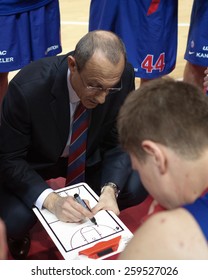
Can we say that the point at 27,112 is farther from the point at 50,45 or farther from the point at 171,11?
the point at 171,11

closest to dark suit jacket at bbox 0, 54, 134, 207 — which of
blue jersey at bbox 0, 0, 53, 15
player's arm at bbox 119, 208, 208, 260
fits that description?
blue jersey at bbox 0, 0, 53, 15

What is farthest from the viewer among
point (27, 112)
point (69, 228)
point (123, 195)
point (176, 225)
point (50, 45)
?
point (50, 45)

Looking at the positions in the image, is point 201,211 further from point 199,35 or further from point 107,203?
point 199,35

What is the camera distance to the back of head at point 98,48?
166 cm

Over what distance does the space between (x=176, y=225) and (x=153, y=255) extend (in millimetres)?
78

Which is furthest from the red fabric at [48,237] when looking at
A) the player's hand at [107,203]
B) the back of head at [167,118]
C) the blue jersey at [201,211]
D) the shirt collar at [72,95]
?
the blue jersey at [201,211]

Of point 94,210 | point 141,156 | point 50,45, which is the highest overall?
point 141,156

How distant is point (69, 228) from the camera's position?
5.15 feet

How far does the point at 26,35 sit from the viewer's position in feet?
8.44

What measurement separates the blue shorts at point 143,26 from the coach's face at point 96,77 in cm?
105

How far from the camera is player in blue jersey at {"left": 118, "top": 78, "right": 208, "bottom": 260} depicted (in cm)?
90

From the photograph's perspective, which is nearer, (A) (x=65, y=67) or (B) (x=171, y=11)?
(A) (x=65, y=67)

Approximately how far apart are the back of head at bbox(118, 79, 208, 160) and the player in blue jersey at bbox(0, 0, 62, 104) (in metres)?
1.57

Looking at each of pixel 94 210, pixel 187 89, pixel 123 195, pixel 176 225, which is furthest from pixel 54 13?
pixel 176 225
